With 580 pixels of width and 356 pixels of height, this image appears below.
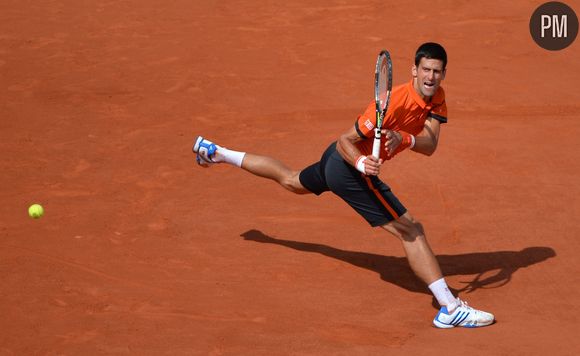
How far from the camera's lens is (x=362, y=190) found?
8.11m

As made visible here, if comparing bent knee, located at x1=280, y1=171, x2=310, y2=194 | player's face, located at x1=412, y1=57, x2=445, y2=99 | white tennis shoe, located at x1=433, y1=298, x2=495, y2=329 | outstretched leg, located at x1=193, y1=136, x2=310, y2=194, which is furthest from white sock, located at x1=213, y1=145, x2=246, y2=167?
white tennis shoe, located at x1=433, y1=298, x2=495, y2=329

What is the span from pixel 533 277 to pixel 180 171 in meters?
4.09

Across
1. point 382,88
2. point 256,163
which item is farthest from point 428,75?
point 256,163

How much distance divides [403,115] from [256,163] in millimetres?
1858

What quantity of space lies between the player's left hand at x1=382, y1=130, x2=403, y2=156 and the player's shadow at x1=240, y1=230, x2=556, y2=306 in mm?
1502

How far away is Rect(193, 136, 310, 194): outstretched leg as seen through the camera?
9031 mm

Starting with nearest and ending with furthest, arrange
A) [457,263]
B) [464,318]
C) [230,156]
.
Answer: [464,318] < [457,263] < [230,156]

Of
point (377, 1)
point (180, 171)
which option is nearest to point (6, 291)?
point (180, 171)

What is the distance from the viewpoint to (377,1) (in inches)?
655

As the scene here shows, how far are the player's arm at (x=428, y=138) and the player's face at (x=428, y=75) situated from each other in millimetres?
244

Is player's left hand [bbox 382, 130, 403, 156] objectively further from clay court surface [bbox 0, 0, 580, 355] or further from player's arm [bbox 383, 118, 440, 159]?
clay court surface [bbox 0, 0, 580, 355]

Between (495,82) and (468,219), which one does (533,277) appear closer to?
(468,219)

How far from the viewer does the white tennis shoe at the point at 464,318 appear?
766 centimetres

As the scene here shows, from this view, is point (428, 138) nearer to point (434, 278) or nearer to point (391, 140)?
point (391, 140)
